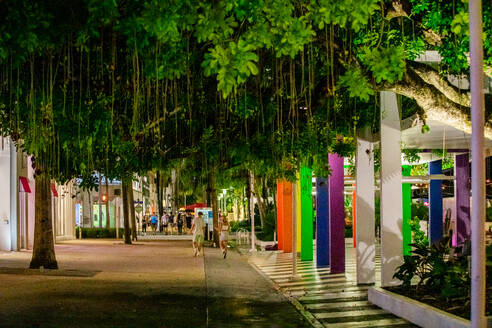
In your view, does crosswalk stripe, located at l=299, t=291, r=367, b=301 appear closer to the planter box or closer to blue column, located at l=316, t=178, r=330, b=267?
the planter box

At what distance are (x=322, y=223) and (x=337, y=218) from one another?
2.22 m

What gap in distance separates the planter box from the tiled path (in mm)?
131

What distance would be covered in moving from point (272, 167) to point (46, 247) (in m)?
7.81

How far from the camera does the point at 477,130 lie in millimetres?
6574

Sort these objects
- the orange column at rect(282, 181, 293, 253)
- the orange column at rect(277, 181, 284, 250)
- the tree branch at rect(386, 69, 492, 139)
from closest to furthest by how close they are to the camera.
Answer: the tree branch at rect(386, 69, 492, 139)
the orange column at rect(282, 181, 293, 253)
the orange column at rect(277, 181, 284, 250)

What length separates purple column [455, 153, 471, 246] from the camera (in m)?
21.7

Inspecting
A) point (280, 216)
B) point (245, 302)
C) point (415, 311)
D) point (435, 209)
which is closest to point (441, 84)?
point (415, 311)

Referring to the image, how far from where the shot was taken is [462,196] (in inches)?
863

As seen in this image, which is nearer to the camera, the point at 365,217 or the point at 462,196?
the point at 365,217

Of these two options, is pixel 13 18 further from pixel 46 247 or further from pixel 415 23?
pixel 46 247

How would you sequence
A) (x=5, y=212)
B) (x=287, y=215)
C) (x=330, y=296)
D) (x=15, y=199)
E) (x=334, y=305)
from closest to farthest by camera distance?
1. (x=334, y=305)
2. (x=330, y=296)
3. (x=287, y=215)
4. (x=5, y=212)
5. (x=15, y=199)

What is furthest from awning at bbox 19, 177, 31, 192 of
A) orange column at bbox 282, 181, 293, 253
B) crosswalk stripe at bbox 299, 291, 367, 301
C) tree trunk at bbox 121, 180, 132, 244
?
crosswalk stripe at bbox 299, 291, 367, 301

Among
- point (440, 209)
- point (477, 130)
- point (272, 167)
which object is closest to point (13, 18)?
point (477, 130)

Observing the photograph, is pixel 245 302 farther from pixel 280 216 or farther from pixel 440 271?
pixel 280 216
